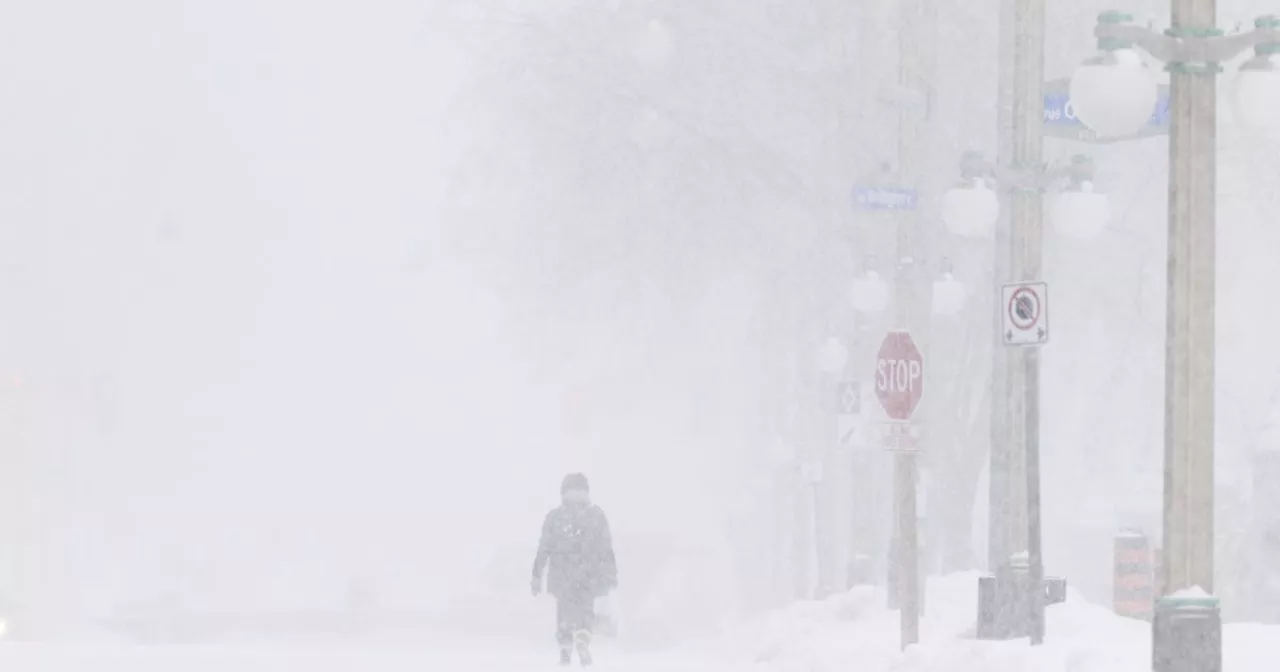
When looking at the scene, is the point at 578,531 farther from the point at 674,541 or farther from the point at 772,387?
the point at 674,541

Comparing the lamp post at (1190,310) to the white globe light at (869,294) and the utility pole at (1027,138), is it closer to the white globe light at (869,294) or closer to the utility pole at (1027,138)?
the utility pole at (1027,138)

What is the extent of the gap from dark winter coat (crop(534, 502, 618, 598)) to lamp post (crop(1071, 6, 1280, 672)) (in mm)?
8043

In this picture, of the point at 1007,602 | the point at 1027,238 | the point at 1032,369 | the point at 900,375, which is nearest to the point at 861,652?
the point at 1007,602

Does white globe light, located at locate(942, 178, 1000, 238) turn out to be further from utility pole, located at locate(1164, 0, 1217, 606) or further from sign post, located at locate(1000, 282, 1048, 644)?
utility pole, located at locate(1164, 0, 1217, 606)

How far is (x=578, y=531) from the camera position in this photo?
18.4 metres

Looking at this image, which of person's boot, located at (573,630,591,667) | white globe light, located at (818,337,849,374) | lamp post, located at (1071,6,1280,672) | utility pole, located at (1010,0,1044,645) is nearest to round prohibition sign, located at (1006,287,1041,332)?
utility pole, located at (1010,0,1044,645)

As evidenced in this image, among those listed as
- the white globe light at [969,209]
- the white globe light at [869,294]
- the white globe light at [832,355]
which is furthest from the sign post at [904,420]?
the white globe light at [832,355]

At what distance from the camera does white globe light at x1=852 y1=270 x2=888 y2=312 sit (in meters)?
24.2

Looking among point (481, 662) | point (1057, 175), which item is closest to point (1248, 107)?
point (1057, 175)

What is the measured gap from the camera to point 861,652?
1959cm

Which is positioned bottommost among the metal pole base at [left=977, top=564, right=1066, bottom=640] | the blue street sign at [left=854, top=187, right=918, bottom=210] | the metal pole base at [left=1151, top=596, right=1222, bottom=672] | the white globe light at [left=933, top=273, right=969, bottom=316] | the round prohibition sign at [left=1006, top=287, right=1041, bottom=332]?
the metal pole base at [left=977, top=564, right=1066, bottom=640]

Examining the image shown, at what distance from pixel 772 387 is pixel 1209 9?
3754 cm

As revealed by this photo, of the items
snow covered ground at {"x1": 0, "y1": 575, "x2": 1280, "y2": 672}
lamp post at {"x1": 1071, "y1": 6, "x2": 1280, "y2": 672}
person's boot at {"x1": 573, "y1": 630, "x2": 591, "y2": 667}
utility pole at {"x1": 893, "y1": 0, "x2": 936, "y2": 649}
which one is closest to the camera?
lamp post at {"x1": 1071, "y1": 6, "x2": 1280, "y2": 672}

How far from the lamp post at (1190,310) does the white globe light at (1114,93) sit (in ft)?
0.37
